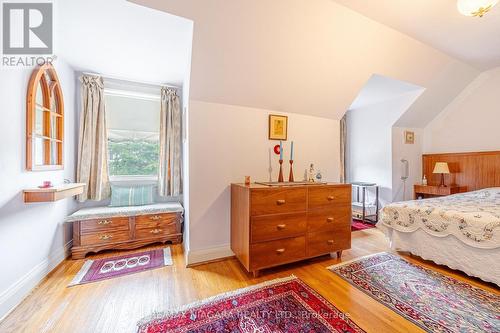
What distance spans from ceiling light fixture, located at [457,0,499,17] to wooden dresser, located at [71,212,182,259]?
3.80 metres

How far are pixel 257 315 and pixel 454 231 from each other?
2182 millimetres

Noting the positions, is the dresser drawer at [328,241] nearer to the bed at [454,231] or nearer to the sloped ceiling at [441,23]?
the bed at [454,231]

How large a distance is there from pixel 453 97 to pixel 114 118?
20.0 feet

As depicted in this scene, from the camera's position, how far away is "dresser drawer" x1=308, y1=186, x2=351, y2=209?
2.22 meters

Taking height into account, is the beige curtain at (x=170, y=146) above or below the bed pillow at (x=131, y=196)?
above

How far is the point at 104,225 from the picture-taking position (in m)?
2.53

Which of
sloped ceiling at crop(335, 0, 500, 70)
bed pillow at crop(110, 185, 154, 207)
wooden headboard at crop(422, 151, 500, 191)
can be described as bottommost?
bed pillow at crop(110, 185, 154, 207)

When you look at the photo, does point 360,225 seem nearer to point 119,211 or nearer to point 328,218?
point 328,218

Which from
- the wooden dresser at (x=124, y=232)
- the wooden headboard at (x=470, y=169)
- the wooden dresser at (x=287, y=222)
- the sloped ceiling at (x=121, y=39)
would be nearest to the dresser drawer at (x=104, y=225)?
the wooden dresser at (x=124, y=232)

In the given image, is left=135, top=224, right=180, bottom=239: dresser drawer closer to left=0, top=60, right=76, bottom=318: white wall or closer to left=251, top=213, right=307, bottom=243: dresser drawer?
left=0, top=60, right=76, bottom=318: white wall

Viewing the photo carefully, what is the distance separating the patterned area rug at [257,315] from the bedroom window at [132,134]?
2.30 meters

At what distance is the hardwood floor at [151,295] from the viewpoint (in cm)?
142

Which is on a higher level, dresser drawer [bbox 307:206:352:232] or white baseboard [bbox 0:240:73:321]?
dresser drawer [bbox 307:206:352:232]

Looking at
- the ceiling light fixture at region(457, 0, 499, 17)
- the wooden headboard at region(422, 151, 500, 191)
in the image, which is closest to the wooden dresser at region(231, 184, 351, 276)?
the ceiling light fixture at region(457, 0, 499, 17)
